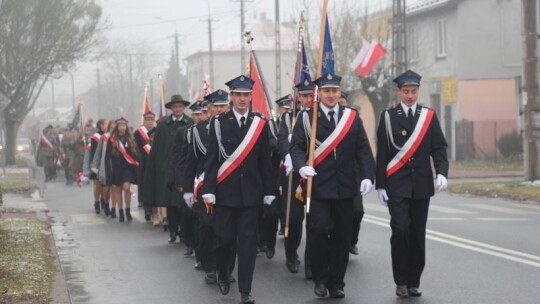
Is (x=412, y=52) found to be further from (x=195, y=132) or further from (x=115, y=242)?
(x=195, y=132)

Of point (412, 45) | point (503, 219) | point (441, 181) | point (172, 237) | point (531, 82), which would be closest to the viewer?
point (441, 181)

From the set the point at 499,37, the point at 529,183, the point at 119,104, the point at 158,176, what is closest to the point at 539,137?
the point at 529,183

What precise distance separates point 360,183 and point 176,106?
5.27 metres

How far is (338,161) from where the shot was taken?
32.8 feet

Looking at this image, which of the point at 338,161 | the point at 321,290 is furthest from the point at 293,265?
the point at 338,161

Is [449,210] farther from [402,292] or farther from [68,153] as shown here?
[68,153]

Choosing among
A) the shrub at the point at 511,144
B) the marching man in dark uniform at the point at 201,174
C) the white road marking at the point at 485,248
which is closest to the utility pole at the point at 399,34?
the shrub at the point at 511,144

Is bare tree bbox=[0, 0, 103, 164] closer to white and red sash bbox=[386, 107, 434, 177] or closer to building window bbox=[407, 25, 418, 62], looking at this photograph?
building window bbox=[407, 25, 418, 62]

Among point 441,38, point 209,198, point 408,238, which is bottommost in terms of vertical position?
point 408,238

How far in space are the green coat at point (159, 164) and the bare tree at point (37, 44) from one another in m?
22.5

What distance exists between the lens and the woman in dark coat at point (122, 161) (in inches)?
755

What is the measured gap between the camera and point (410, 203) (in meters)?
10.1

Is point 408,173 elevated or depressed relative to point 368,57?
depressed

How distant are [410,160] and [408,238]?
26.6 inches
